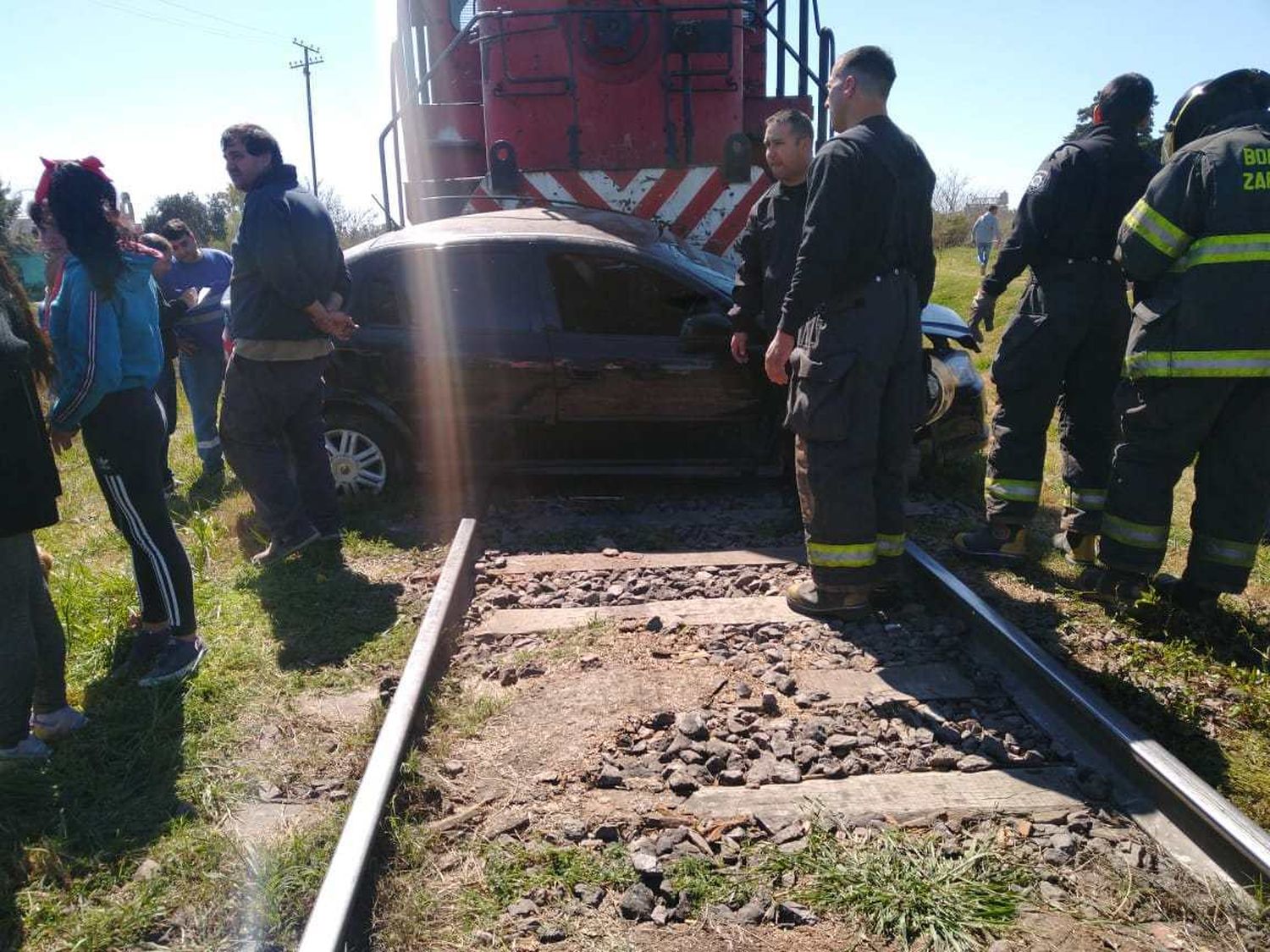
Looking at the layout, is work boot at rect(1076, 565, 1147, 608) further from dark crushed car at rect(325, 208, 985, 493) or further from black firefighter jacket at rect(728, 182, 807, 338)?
black firefighter jacket at rect(728, 182, 807, 338)

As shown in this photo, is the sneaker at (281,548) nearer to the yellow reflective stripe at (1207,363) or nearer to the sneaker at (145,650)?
the sneaker at (145,650)

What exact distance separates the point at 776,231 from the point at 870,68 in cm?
109

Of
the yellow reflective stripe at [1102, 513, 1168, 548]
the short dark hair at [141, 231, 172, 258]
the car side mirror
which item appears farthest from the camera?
the short dark hair at [141, 231, 172, 258]

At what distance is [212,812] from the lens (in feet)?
8.68

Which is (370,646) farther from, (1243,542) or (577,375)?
(1243,542)

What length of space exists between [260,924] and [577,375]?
11.9ft

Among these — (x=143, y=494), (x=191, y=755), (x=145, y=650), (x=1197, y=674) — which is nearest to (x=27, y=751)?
(x=191, y=755)

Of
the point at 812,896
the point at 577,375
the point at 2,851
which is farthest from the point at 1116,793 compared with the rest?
the point at 577,375

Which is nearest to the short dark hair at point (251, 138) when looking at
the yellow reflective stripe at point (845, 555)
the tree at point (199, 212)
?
the yellow reflective stripe at point (845, 555)

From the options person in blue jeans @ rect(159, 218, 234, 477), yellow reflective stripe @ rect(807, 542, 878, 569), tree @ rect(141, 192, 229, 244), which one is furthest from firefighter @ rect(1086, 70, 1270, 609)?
tree @ rect(141, 192, 229, 244)

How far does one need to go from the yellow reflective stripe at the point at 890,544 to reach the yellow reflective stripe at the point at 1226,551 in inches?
47.1

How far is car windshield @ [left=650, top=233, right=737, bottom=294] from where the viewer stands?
Answer: 541 cm

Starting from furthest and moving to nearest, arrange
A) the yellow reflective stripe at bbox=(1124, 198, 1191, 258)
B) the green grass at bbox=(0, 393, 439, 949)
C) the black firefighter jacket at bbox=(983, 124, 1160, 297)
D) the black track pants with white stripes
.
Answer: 1. the black firefighter jacket at bbox=(983, 124, 1160, 297)
2. the yellow reflective stripe at bbox=(1124, 198, 1191, 258)
3. the black track pants with white stripes
4. the green grass at bbox=(0, 393, 439, 949)

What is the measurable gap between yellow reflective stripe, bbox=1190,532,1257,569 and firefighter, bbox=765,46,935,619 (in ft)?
4.01
